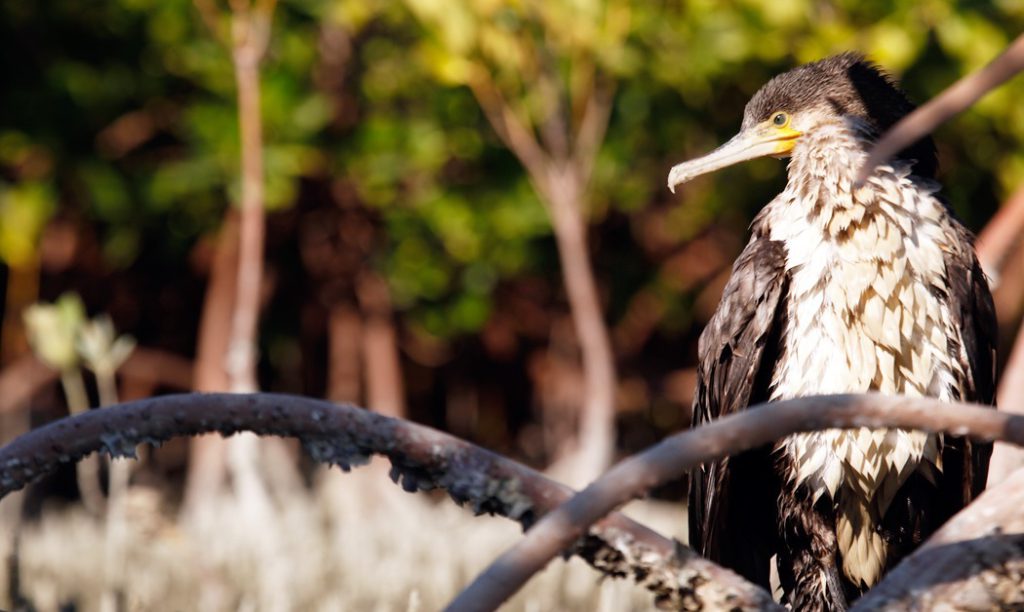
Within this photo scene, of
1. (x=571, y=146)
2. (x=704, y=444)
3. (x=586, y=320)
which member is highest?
(x=571, y=146)

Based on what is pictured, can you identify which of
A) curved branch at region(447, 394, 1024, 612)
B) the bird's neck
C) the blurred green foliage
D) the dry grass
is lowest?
the dry grass

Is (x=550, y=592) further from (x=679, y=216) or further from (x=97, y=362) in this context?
(x=679, y=216)

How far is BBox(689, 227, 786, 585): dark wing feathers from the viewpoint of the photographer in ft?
9.67

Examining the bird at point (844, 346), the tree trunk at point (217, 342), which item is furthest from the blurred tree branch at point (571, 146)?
the bird at point (844, 346)

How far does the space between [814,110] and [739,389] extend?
0.76 meters

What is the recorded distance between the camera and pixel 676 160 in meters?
6.94

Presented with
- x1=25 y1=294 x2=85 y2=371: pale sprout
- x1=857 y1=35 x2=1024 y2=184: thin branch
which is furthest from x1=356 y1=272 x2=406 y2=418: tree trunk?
x1=857 y1=35 x2=1024 y2=184: thin branch

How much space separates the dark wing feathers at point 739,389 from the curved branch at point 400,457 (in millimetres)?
1202

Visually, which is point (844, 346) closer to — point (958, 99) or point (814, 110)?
point (814, 110)

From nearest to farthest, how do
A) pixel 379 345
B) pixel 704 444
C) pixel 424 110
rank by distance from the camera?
1. pixel 704 444
2. pixel 424 110
3. pixel 379 345

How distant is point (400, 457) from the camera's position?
1.87 metres

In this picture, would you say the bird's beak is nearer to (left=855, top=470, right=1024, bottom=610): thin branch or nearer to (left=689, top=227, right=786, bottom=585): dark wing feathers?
(left=689, top=227, right=786, bottom=585): dark wing feathers

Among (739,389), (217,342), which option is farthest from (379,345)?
(739,389)

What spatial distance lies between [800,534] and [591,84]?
296 cm
